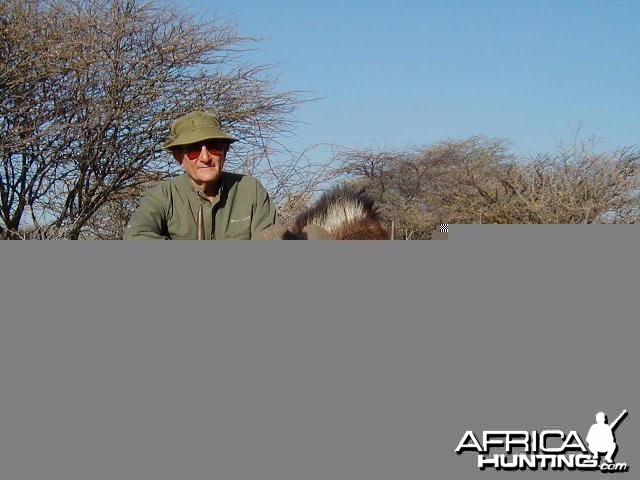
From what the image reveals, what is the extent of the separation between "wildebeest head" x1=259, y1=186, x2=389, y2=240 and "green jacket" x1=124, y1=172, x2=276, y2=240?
0.61 ft

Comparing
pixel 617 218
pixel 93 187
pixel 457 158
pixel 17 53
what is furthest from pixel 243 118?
pixel 457 158

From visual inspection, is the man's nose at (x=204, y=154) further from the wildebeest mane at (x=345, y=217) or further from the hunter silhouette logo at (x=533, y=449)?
the hunter silhouette logo at (x=533, y=449)

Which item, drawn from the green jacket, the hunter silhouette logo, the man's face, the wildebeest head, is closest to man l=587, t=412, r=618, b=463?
the hunter silhouette logo

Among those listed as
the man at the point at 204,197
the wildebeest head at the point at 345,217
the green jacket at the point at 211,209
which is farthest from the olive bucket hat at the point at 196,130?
the wildebeest head at the point at 345,217

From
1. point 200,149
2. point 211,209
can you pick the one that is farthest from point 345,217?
point 200,149

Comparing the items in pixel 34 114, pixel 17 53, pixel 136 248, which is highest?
pixel 17 53

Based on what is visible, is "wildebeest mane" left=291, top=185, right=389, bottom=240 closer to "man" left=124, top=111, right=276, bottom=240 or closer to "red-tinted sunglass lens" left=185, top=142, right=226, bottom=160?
"man" left=124, top=111, right=276, bottom=240

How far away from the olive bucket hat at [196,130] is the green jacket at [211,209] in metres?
0.19

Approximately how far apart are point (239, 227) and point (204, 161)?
0.32 m

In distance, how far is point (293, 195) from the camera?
402 inches

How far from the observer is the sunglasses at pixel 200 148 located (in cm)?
383

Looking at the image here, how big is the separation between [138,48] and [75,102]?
0.94m

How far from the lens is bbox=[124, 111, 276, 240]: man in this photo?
376 centimetres

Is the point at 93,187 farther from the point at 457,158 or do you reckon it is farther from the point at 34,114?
the point at 457,158
